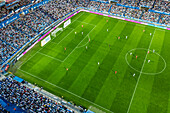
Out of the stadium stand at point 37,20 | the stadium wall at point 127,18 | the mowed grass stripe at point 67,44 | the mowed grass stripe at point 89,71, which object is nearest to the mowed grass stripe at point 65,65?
the mowed grass stripe at point 67,44

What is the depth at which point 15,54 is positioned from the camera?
42656mm

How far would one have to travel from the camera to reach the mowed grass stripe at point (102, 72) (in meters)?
32.5

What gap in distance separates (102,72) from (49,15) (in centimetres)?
3616

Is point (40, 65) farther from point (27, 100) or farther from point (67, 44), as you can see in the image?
point (27, 100)

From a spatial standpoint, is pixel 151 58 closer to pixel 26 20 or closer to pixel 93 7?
pixel 93 7

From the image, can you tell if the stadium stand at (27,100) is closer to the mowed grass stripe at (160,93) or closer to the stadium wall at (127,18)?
the mowed grass stripe at (160,93)

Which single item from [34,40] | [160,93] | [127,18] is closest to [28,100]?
[34,40]

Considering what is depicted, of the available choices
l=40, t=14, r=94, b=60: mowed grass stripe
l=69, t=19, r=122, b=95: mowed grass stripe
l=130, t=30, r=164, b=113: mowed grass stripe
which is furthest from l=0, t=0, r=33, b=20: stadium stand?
l=130, t=30, r=164, b=113: mowed grass stripe

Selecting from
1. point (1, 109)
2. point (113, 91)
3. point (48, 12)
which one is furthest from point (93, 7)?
point (1, 109)

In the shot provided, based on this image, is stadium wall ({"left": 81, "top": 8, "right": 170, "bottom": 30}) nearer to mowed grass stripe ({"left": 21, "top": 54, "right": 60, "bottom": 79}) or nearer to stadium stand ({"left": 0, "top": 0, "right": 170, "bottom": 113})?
stadium stand ({"left": 0, "top": 0, "right": 170, "bottom": 113})

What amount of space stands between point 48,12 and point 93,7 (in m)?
20.6

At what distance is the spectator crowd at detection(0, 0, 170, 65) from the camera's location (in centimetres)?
4528

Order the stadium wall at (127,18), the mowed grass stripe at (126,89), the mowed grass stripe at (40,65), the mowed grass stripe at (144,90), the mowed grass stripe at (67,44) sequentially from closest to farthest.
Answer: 1. the mowed grass stripe at (144,90)
2. the mowed grass stripe at (126,89)
3. the mowed grass stripe at (40,65)
4. the mowed grass stripe at (67,44)
5. the stadium wall at (127,18)

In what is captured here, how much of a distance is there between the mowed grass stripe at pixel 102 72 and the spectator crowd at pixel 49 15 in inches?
882
